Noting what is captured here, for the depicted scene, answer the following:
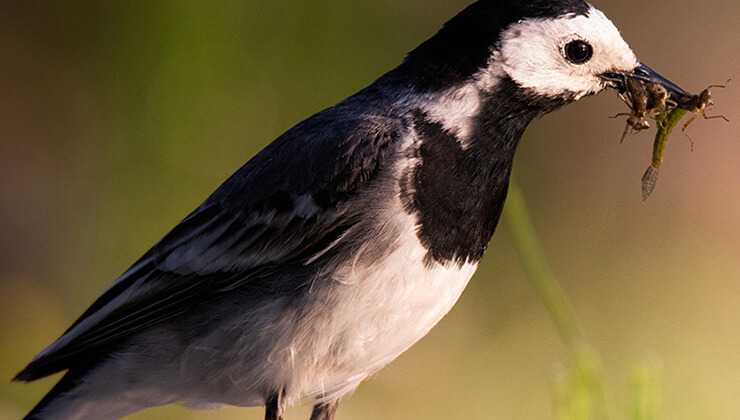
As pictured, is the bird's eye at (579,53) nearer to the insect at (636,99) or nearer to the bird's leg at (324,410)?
the insect at (636,99)

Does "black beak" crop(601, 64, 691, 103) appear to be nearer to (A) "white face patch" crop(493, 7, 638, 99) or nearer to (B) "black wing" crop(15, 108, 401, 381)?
(A) "white face patch" crop(493, 7, 638, 99)

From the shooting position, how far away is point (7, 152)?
7051mm

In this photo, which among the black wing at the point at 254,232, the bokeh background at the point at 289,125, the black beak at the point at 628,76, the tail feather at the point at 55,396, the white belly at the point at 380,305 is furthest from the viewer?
the bokeh background at the point at 289,125

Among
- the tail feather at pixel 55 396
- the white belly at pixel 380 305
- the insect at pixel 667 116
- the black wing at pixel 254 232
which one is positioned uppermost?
the insect at pixel 667 116

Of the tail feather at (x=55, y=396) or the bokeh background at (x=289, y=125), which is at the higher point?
the bokeh background at (x=289, y=125)

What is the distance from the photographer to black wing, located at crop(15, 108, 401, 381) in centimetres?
412

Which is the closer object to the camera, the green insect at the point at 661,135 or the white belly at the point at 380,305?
the white belly at the point at 380,305

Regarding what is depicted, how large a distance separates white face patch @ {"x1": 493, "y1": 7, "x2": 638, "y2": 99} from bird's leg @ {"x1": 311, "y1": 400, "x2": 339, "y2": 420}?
1.09 meters

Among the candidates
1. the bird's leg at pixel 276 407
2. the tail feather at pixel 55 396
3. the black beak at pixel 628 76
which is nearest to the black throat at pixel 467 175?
the black beak at pixel 628 76

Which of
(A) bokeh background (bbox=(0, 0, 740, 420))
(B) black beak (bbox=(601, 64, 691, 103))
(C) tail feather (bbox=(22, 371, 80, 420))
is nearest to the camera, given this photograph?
(B) black beak (bbox=(601, 64, 691, 103))

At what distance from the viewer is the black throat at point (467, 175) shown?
4.02 meters

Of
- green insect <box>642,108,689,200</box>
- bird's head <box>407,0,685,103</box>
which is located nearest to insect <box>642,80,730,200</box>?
green insect <box>642,108,689,200</box>

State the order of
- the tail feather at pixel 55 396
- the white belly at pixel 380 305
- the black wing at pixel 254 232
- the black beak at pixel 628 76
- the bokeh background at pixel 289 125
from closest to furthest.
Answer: the white belly at pixel 380 305
the black wing at pixel 254 232
the black beak at pixel 628 76
the tail feather at pixel 55 396
the bokeh background at pixel 289 125

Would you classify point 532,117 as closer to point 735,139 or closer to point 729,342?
point 729,342
